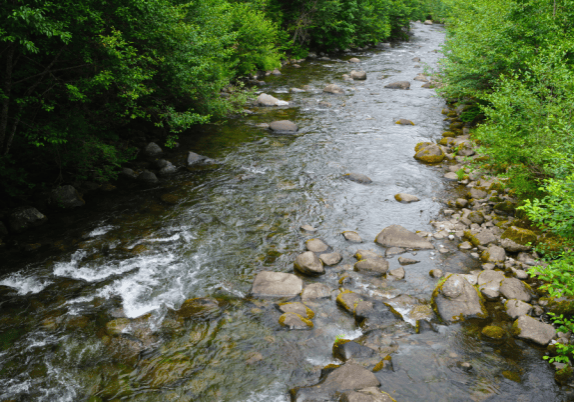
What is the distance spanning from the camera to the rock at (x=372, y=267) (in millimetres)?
7902

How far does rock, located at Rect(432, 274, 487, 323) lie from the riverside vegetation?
3.63 feet

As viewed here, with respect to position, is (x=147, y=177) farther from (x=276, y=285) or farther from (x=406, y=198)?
(x=406, y=198)

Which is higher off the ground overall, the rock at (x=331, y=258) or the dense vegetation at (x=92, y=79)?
the dense vegetation at (x=92, y=79)

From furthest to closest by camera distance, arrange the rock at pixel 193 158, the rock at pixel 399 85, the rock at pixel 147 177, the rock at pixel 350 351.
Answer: the rock at pixel 399 85 < the rock at pixel 193 158 < the rock at pixel 147 177 < the rock at pixel 350 351

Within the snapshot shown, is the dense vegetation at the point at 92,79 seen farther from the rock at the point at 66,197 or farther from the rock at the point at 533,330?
the rock at the point at 533,330

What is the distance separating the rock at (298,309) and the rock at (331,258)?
1448 mm

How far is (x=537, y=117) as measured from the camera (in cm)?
876

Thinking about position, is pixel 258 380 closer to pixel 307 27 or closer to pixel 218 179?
pixel 218 179

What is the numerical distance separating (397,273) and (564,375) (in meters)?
3.13

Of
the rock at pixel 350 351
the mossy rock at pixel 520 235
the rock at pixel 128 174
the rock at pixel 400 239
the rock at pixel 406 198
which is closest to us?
the rock at pixel 350 351

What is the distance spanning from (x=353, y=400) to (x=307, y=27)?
29.9 meters

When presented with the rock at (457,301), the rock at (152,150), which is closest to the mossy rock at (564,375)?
the rock at (457,301)

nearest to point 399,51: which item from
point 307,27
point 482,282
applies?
point 307,27

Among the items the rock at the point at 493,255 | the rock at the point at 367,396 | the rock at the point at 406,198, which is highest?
the rock at the point at 406,198
